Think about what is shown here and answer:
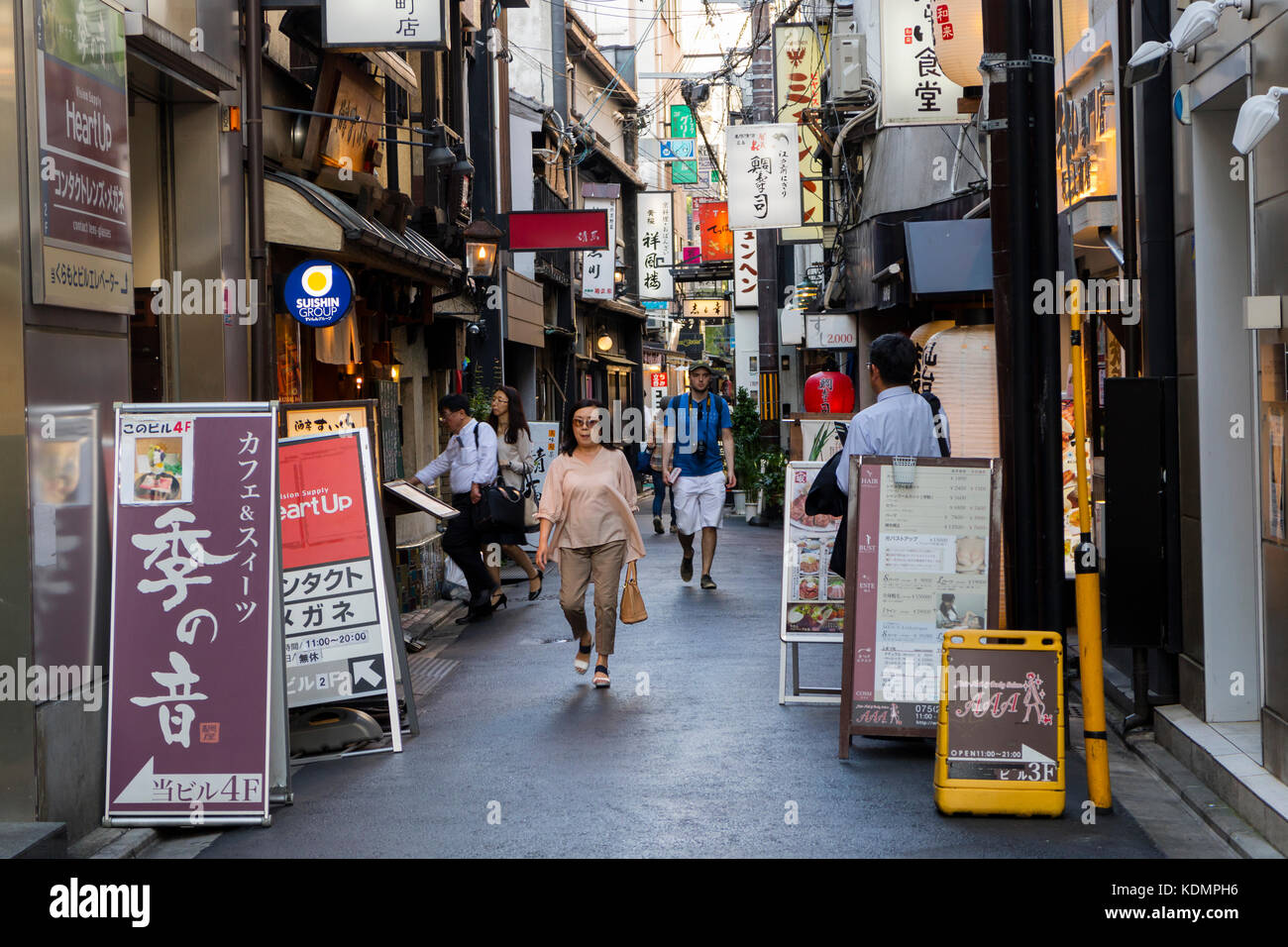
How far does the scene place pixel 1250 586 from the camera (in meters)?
7.61

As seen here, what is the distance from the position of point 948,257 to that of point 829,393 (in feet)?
28.4

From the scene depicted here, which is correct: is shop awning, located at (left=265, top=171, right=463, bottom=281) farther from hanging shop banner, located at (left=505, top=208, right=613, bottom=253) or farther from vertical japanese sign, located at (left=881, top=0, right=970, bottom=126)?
vertical japanese sign, located at (left=881, top=0, right=970, bottom=126)

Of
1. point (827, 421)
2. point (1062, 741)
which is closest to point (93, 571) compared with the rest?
point (1062, 741)

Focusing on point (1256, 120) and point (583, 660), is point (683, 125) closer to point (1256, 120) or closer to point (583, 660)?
point (583, 660)

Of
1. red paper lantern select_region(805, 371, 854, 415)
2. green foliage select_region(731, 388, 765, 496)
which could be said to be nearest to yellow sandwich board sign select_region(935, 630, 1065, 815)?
red paper lantern select_region(805, 371, 854, 415)

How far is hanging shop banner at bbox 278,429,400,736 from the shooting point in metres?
8.36

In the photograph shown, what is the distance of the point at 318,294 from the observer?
38.9 feet

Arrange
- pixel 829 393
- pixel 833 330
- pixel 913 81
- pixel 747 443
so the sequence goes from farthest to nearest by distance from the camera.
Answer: pixel 747 443 → pixel 833 330 → pixel 829 393 → pixel 913 81

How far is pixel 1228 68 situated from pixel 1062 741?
11.0ft

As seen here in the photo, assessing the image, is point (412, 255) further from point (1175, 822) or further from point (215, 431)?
point (1175, 822)

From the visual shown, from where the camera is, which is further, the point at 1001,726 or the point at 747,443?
the point at 747,443

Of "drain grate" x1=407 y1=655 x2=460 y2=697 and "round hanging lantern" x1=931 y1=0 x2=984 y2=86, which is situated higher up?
"round hanging lantern" x1=931 y1=0 x2=984 y2=86

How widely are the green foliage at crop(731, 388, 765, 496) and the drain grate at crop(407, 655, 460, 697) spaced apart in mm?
13838

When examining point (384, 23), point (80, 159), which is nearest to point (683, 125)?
point (384, 23)
